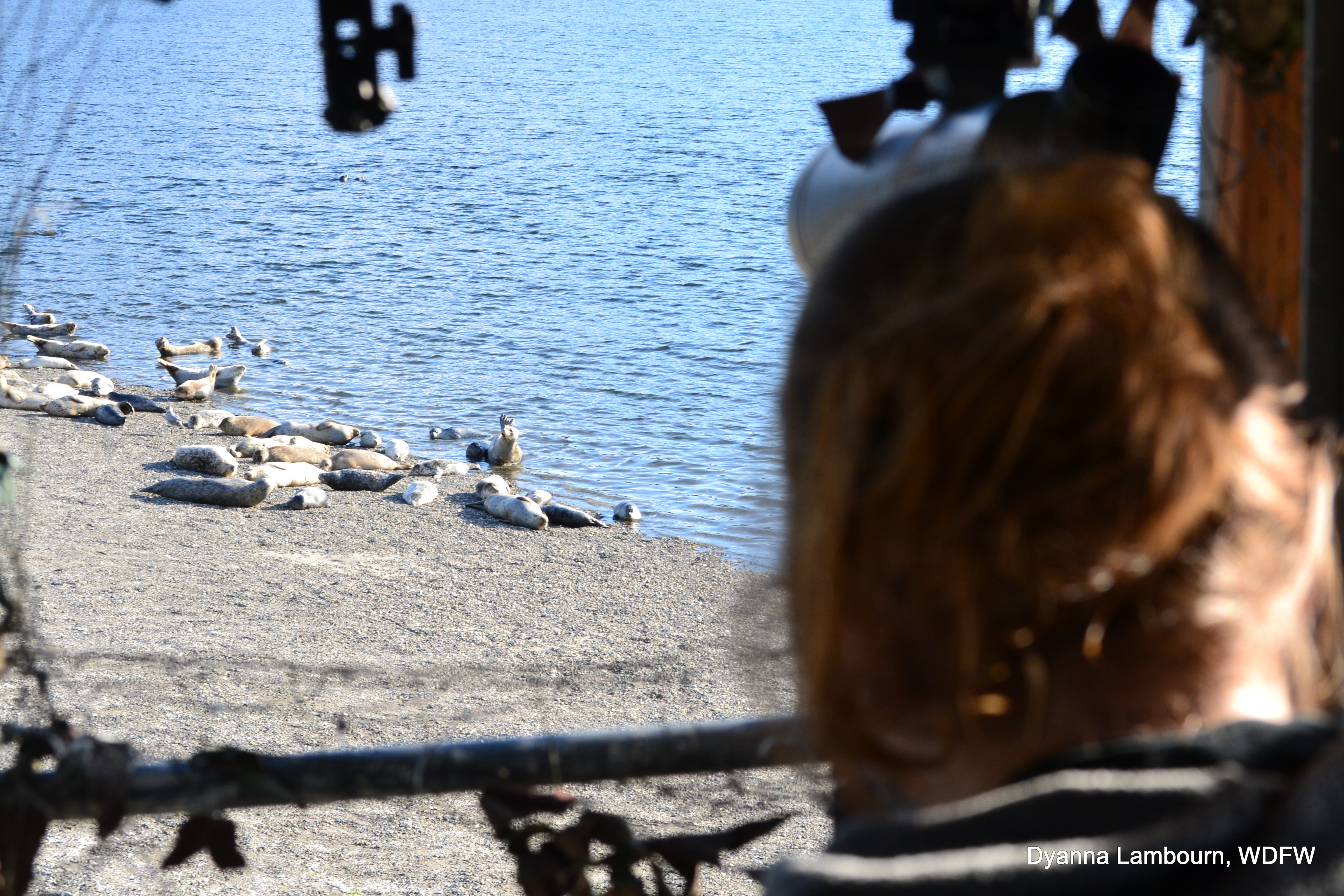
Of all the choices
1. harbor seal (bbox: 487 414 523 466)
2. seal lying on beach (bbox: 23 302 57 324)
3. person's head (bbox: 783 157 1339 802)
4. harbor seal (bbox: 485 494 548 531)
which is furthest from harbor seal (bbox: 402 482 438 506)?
person's head (bbox: 783 157 1339 802)

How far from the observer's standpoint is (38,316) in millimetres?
18359

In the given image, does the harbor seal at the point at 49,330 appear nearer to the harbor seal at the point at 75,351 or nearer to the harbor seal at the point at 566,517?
the harbor seal at the point at 75,351

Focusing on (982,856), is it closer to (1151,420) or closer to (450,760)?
(1151,420)

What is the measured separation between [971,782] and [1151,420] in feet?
0.90

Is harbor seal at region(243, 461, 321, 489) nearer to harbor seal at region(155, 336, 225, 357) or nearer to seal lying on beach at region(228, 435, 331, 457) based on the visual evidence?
seal lying on beach at region(228, 435, 331, 457)

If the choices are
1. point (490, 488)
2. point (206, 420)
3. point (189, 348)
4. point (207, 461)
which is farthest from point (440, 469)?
point (189, 348)

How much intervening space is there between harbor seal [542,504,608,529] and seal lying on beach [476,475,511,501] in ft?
2.14

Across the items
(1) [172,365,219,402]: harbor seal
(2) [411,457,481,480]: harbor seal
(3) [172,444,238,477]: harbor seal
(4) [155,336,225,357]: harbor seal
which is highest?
(4) [155,336,225,357]: harbor seal

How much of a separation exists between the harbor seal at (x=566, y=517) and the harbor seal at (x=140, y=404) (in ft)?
18.5

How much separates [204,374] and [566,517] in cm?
673

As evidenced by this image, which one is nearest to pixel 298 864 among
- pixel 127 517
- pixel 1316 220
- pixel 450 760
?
pixel 450 760

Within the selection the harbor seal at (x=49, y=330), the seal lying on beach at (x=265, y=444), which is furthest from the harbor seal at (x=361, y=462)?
the harbor seal at (x=49, y=330)

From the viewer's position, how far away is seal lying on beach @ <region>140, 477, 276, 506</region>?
10.7m

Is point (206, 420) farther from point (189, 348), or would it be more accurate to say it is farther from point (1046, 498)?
point (1046, 498)
